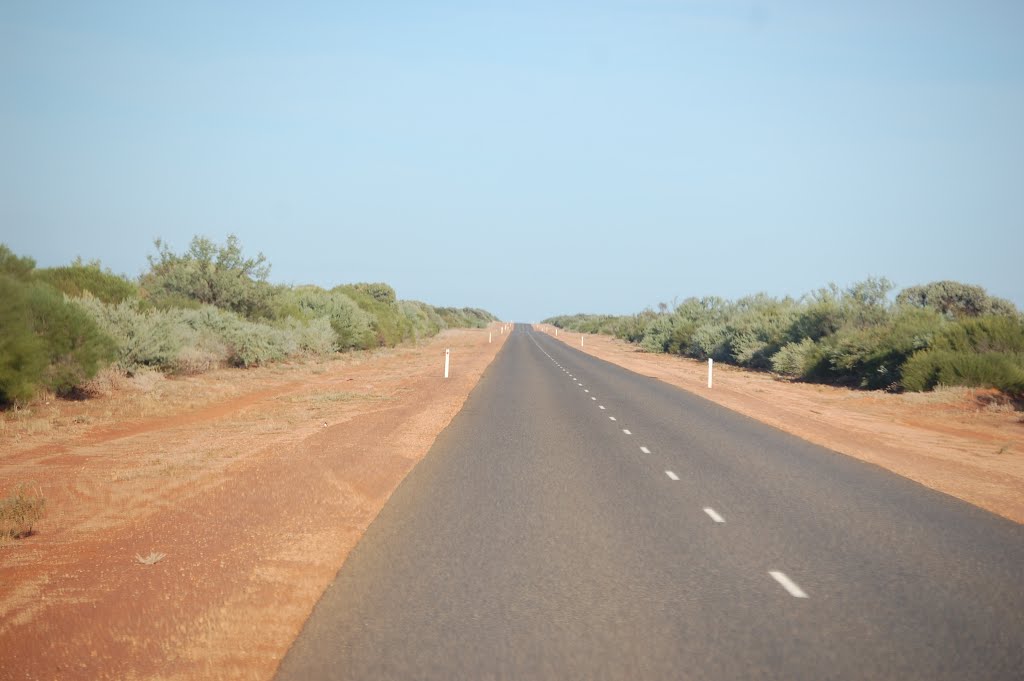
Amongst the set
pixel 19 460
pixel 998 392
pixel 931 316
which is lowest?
pixel 19 460

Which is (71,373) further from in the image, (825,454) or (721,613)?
(721,613)

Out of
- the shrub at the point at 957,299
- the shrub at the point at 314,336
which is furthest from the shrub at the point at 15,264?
the shrub at the point at 957,299

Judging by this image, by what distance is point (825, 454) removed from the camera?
1407cm

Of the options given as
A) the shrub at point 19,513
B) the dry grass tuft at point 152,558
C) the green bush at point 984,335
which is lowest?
the shrub at point 19,513

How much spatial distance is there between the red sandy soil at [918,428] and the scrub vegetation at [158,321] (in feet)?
52.1

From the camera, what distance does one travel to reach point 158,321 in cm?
2584

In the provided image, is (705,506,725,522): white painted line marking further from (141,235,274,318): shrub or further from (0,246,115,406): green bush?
(141,235,274,318): shrub

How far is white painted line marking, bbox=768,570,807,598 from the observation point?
618cm

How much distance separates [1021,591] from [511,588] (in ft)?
12.5

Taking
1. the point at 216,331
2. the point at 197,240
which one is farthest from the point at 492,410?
the point at 197,240

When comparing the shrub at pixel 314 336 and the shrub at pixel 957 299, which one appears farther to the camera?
the shrub at pixel 957 299

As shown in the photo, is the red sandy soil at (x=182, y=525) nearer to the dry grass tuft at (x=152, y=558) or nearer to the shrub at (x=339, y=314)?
the dry grass tuft at (x=152, y=558)

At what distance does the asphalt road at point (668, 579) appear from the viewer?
16.1 feet

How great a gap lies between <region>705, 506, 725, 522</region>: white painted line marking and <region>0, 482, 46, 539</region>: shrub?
6813 mm
